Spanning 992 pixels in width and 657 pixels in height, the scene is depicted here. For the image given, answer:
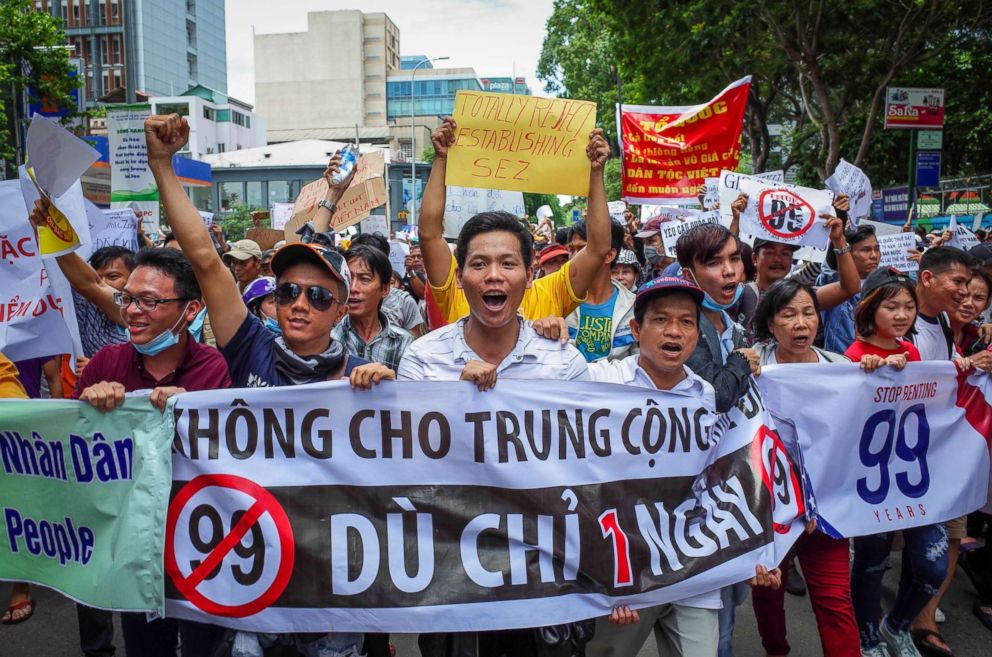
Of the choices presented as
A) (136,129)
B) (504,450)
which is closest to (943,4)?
(136,129)

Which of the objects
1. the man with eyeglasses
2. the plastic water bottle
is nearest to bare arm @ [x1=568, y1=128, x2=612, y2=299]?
the man with eyeglasses

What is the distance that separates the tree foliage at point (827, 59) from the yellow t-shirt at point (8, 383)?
48.9 feet

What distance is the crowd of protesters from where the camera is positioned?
115 inches

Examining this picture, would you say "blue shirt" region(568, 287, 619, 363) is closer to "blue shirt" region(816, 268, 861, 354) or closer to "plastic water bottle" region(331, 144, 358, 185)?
"blue shirt" region(816, 268, 861, 354)

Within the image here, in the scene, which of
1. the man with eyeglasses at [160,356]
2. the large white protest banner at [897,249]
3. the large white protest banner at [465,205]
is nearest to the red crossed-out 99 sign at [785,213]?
the large white protest banner at [897,249]

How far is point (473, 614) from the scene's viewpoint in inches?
108

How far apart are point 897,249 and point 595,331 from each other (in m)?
3.26

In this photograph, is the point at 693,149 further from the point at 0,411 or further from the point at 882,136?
the point at 882,136

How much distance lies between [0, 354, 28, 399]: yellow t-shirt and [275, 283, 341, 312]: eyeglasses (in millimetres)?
1254

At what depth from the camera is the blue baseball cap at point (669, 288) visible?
3.01 metres

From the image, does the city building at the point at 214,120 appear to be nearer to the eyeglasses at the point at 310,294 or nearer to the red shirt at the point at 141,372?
the red shirt at the point at 141,372

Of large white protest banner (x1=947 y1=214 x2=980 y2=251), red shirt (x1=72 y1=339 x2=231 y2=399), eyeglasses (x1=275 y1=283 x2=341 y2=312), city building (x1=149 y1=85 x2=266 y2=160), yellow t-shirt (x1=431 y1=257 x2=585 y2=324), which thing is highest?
city building (x1=149 y1=85 x2=266 y2=160)

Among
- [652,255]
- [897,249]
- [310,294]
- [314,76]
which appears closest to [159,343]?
[310,294]

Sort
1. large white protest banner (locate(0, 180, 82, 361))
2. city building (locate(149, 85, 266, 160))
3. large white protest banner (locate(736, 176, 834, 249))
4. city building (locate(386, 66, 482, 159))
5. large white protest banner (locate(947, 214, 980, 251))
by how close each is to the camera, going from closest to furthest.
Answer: large white protest banner (locate(0, 180, 82, 361)) → large white protest banner (locate(736, 176, 834, 249)) → large white protest banner (locate(947, 214, 980, 251)) → city building (locate(149, 85, 266, 160)) → city building (locate(386, 66, 482, 159))
